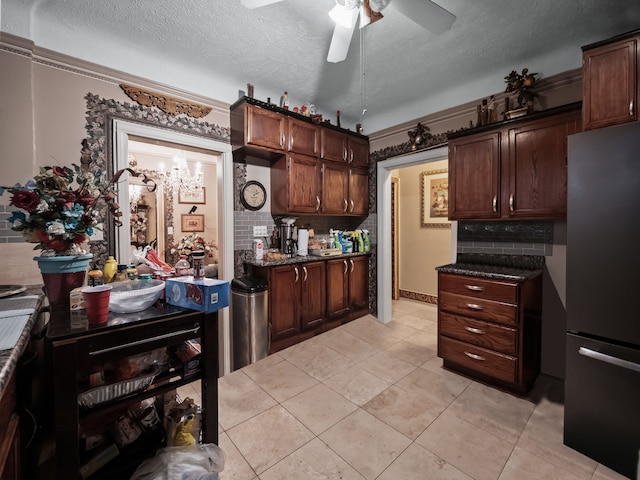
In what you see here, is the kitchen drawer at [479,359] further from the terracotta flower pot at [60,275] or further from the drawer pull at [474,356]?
the terracotta flower pot at [60,275]

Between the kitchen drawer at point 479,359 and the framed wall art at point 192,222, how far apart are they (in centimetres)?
520

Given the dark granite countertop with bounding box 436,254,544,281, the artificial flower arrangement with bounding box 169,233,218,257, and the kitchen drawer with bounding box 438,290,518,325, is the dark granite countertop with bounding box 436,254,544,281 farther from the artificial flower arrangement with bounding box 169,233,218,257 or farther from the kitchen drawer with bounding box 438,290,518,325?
the artificial flower arrangement with bounding box 169,233,218,257

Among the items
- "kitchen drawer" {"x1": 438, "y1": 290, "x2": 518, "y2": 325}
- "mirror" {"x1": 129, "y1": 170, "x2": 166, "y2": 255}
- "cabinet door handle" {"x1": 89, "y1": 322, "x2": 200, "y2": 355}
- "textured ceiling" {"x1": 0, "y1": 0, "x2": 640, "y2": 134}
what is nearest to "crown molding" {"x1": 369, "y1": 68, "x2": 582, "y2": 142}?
"textured ceiling" {"x1": 0, "y1": 0, "x2": 640, "y2": 134}

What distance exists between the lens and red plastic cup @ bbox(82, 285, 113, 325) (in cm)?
95

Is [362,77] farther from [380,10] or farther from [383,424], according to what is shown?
[383,424]

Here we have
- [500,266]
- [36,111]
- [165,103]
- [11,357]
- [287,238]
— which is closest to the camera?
[11,357]

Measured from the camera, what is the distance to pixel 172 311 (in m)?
1.10

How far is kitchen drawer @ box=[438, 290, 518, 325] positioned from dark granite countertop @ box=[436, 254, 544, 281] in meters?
0.22

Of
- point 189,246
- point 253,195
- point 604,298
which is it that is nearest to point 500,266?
point 604,298

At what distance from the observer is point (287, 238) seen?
10.7 ft

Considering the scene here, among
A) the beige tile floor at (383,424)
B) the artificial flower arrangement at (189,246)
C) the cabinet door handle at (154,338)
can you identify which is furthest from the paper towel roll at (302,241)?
the artificial flower arrangement at (189,246)

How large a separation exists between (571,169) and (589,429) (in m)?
1.52

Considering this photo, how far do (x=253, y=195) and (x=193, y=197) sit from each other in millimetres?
3320

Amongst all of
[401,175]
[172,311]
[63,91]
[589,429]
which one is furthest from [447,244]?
[63,91]
